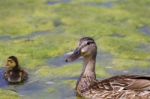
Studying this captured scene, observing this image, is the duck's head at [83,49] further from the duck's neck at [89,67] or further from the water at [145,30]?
the water at [145,30]

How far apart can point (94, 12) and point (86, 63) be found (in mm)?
3379

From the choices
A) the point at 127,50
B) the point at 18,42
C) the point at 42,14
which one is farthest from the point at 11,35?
the point at 127,50

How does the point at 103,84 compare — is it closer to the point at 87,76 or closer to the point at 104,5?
the point at 87,76

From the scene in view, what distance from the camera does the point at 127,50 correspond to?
360 inches

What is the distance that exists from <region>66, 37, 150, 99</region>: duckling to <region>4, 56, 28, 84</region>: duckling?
2.46 feet

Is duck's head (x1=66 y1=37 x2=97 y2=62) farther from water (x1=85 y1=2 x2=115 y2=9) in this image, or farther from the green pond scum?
water (x1=85 y1=2 x2=115 y2=9)

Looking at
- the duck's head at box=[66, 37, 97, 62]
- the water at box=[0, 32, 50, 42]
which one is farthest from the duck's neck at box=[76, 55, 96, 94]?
the water at box=[0, 32, 50, 42]

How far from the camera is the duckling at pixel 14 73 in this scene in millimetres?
8055

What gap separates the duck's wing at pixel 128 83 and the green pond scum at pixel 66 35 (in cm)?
57

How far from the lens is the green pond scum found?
8281 millimetres

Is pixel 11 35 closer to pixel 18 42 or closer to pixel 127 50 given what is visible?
pixel 18 42

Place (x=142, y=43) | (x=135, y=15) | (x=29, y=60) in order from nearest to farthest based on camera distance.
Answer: (x=29, y=60), (x=142, y=43), (x=135, y=15)

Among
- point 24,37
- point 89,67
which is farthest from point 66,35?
point 89,67

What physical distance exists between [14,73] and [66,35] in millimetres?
1960
